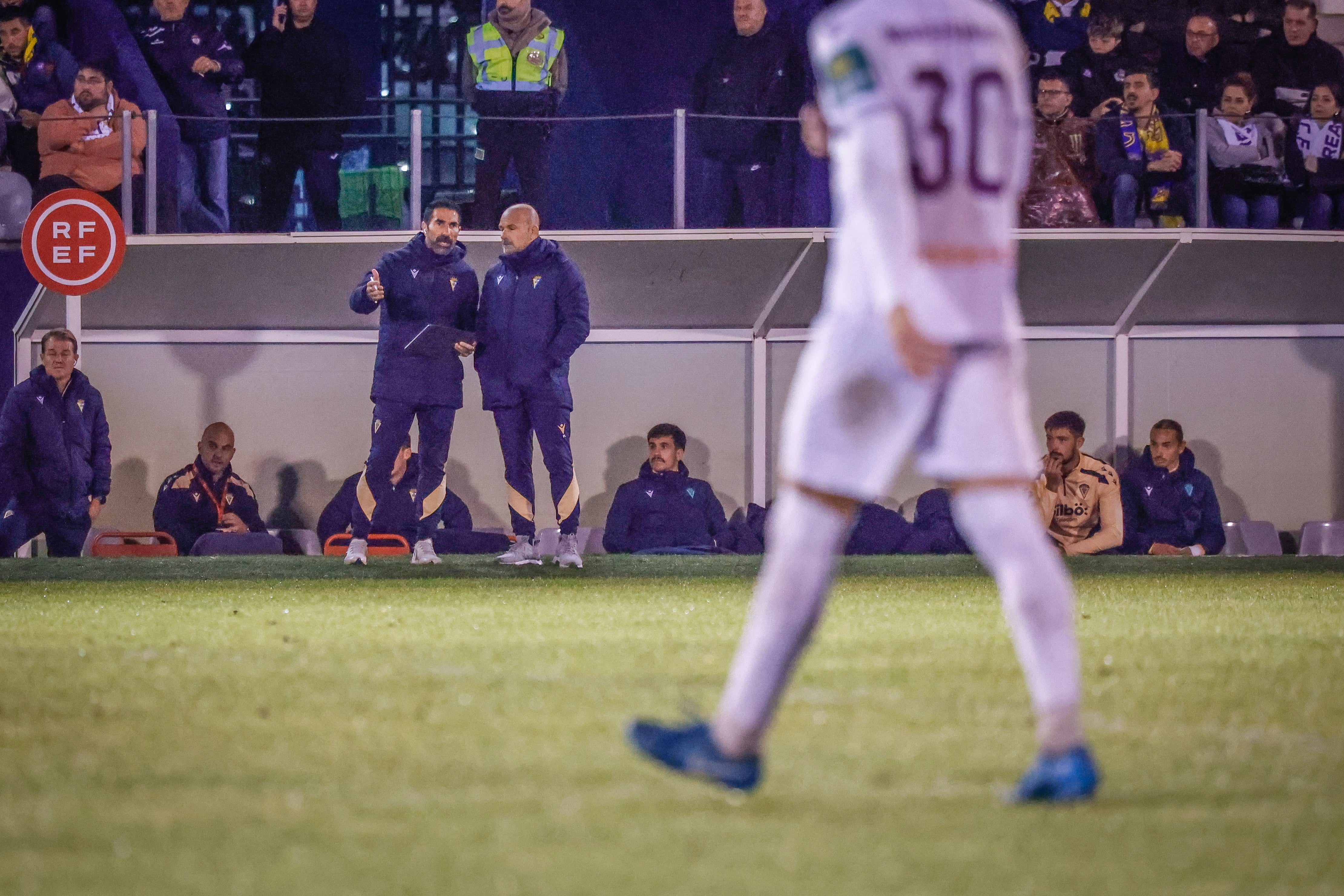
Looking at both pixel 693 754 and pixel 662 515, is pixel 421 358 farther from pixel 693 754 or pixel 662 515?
pixel 693 754

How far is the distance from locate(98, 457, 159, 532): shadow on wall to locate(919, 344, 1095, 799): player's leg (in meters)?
12.7

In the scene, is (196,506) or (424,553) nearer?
(424,553)

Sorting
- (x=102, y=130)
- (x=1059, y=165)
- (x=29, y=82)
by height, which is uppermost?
(x=29, y=82)

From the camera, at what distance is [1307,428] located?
15453 millimetres

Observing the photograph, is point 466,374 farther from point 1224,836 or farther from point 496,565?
point 1224,836

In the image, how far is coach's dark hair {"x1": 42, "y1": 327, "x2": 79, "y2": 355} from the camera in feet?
40.0

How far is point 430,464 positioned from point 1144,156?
615cm

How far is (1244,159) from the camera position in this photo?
1332 cm

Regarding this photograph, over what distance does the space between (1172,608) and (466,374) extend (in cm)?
804

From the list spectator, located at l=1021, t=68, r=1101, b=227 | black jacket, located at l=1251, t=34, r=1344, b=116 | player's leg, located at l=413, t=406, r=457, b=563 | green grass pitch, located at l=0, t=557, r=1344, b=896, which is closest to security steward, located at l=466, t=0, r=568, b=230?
player's leg, located at l=413, t=406, r=457, b=563

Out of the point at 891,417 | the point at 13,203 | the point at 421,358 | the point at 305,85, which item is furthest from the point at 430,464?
the point at 891,417

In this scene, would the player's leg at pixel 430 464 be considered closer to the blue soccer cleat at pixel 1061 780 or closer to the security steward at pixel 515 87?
the security steward at pixel 515 87

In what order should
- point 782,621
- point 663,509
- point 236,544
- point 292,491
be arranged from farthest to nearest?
point 292,491
point 663,509
point 236,544
point 782,621

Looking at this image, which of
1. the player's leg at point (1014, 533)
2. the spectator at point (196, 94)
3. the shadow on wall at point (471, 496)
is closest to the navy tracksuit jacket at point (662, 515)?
the shadow on wall at point (471, 496)
